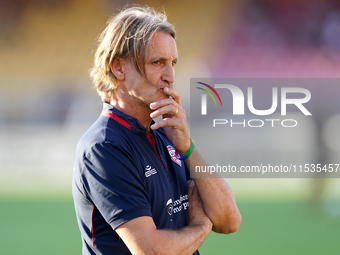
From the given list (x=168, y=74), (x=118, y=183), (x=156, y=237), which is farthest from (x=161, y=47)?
(x=156, y=237)

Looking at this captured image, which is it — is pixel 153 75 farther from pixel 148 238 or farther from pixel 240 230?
pixel 240 230

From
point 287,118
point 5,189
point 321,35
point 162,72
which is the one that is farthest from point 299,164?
point 162,72

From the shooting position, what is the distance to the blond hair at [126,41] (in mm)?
1470

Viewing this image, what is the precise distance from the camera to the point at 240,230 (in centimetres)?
452

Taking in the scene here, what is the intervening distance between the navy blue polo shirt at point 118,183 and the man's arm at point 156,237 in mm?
31

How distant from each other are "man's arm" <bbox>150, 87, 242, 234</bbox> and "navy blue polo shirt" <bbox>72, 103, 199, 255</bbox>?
0.34ft

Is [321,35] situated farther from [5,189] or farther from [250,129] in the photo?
[5,189]

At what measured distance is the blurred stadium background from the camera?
675cm

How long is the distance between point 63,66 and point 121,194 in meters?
7.37

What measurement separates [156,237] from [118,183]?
0.23 meters
